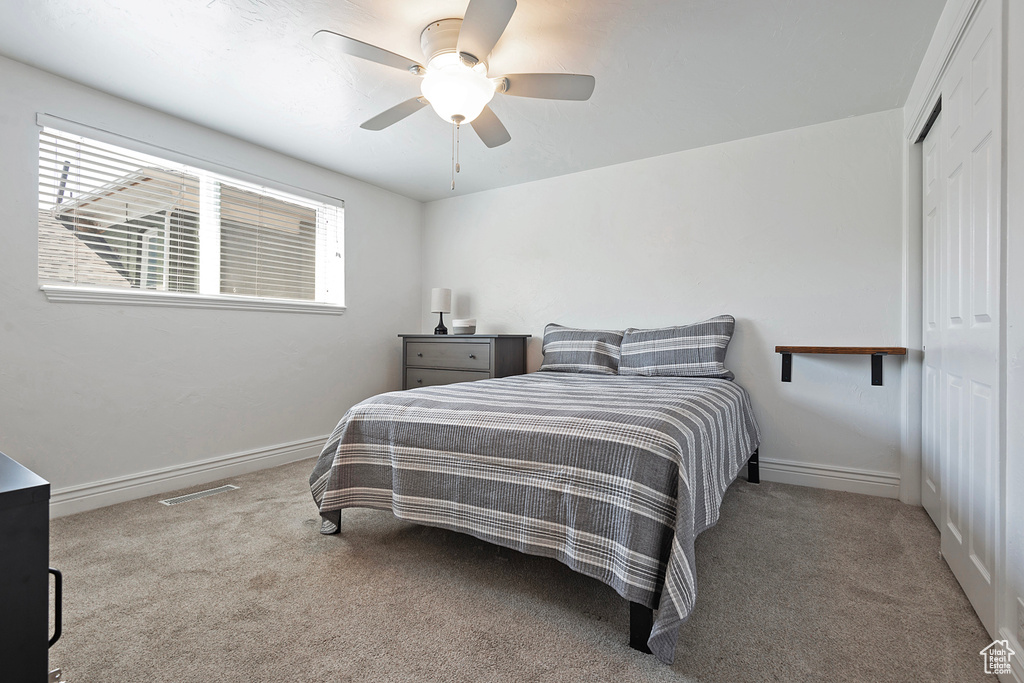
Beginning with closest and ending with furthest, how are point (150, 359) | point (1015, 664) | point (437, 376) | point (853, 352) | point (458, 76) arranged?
1. point (1015, 664)
2. point (458, 76)
3. point (853, 352)
4. point (150, 359)
5. point (437, 376)

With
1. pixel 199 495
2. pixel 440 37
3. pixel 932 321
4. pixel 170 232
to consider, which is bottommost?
pixel 199 495

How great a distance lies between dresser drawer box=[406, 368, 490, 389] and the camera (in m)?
3.51

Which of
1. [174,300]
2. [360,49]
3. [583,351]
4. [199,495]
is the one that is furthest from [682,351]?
[174,300]

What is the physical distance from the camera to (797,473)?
2844 mm

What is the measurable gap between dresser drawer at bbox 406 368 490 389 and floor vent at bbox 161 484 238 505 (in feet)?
4.73

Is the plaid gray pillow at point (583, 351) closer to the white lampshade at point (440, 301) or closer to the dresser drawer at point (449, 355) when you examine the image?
the dresser drawer at point (449, 355)

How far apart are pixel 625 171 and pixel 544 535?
9.03ft

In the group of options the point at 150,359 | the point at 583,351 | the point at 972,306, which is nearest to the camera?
the point at 972,306

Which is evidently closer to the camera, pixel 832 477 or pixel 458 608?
pixel 458 608

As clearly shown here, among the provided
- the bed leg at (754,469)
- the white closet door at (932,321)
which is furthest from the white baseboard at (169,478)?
the white closet door at (932,321)

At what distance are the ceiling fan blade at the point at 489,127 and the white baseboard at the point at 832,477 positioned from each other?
2.42 meters

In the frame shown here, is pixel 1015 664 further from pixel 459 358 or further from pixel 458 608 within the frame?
pixel 459 358

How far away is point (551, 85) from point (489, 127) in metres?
0.39

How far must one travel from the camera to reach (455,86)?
→ 1.87 meters
